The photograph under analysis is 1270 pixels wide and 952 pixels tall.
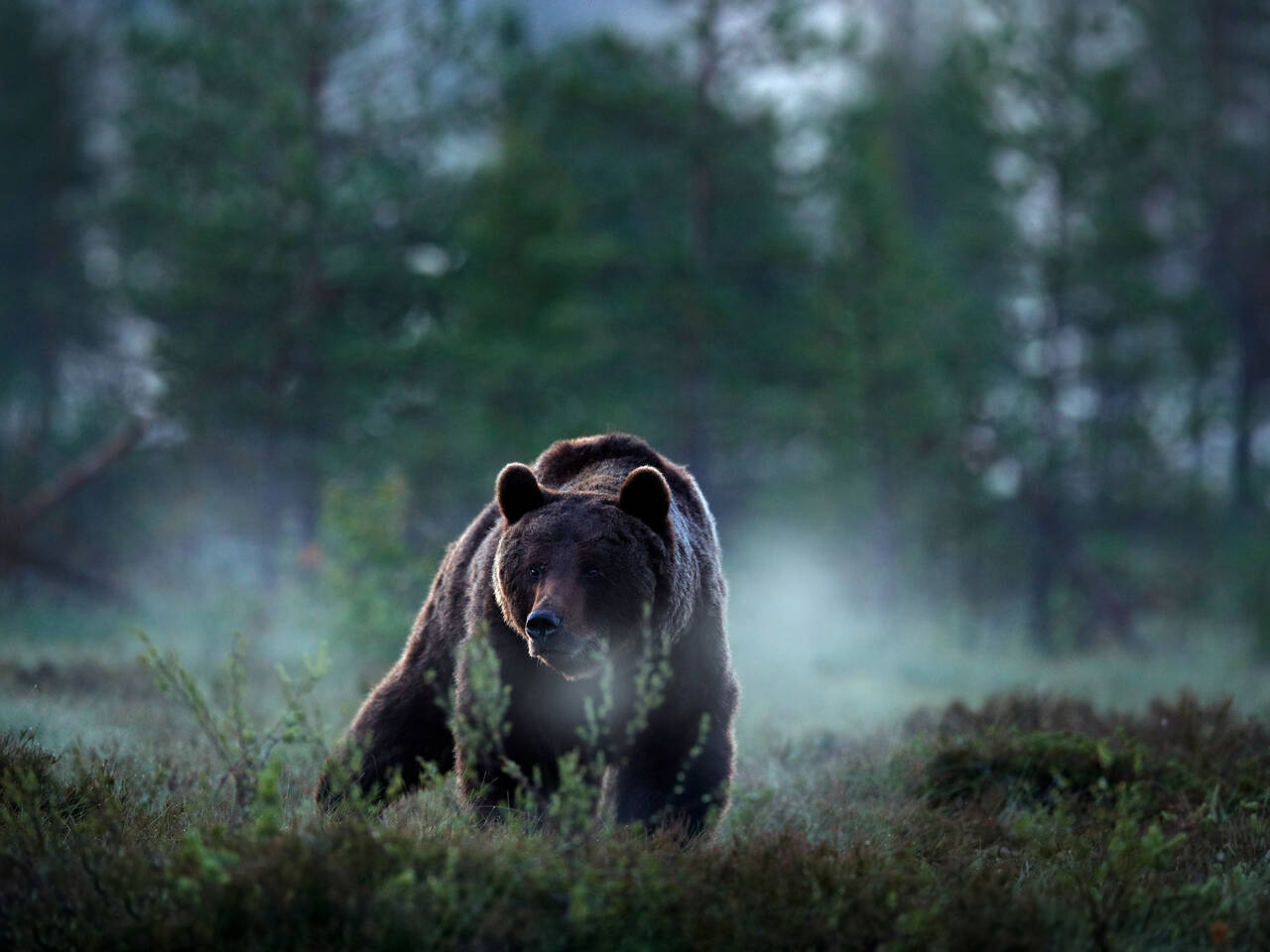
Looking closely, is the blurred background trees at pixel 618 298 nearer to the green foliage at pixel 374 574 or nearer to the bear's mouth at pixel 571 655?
the green foliage at pixel 374 574

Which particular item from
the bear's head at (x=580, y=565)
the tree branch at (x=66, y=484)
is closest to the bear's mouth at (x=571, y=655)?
the bear's head at (x=580, y=565)

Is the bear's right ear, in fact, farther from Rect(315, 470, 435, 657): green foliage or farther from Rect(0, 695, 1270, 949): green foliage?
Rect(315, 470, 435, 657): green foliage

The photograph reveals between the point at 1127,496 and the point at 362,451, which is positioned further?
the point at 1127,496

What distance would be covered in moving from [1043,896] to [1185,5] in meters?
28.8

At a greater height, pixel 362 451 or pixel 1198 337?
pixel 1198 337

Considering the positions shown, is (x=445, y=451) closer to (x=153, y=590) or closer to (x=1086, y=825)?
(x=153, y=590)

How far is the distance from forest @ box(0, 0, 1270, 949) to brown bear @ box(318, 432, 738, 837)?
16.4ft

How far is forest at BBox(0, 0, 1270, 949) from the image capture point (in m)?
18.3

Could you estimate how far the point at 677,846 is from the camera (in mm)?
4762

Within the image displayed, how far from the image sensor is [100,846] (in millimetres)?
4410

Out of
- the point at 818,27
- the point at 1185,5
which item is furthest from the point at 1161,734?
the point at 1185,5

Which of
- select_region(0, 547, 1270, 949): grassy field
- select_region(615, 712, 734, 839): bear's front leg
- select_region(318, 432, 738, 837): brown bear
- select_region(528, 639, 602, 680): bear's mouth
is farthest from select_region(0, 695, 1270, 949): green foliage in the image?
select_region(528, 639, 602, 680): bear's mouth

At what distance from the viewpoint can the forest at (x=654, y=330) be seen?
18297mm

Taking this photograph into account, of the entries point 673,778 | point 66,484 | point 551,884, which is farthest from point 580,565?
point 66,484
